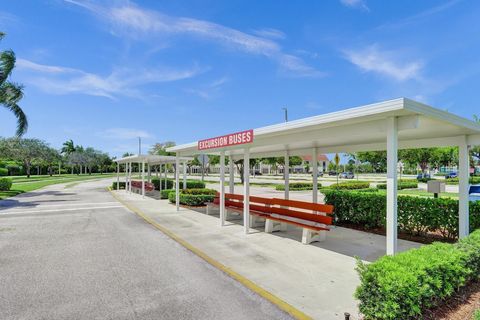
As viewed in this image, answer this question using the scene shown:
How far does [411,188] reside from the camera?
2905 centimetres

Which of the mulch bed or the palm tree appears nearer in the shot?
the mulch bed

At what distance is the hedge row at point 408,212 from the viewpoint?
7.62 meters

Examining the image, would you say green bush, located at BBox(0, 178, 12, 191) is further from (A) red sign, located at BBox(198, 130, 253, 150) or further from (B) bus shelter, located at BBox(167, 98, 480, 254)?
(B) bus shelter, located at BBox(167, 98, 480, 254)

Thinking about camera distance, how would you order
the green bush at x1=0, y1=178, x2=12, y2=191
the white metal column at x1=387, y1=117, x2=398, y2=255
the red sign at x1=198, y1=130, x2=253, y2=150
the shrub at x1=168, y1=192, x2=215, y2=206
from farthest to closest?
the green bush at x1=0, y1=178, x2=12, y2=191 → the shrub at x1=168, y1=192, x2=215, y2=206 → the red sign at x1=198, y1=130, x2=253, y2=150 → the white metal column at x1=387, y1=117, x2=398, y2=255

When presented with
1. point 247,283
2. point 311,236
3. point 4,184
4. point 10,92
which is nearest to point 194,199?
point 311,236

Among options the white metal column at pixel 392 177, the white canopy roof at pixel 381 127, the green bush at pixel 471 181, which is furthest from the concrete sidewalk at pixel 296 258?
the green bush at pixel 471 181

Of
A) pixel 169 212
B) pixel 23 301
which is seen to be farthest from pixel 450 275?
pixel 169 212

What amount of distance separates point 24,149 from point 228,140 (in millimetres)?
67188

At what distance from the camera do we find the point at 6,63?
1988 cm

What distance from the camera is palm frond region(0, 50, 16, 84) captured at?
19.9 m

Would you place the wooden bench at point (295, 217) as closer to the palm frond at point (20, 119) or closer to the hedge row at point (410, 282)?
the hedge row at point (410, 282)

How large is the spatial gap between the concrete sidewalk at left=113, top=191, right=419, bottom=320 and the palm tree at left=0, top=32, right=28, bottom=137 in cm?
1792

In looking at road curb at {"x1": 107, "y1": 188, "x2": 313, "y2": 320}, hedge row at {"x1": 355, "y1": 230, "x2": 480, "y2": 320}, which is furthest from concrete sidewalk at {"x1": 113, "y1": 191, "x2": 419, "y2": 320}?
hedge row at {"x1": 355, "y1": 230, "x2": 480, "y2": 320}

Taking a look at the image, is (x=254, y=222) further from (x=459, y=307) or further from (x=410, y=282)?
(x=410, y=282)
